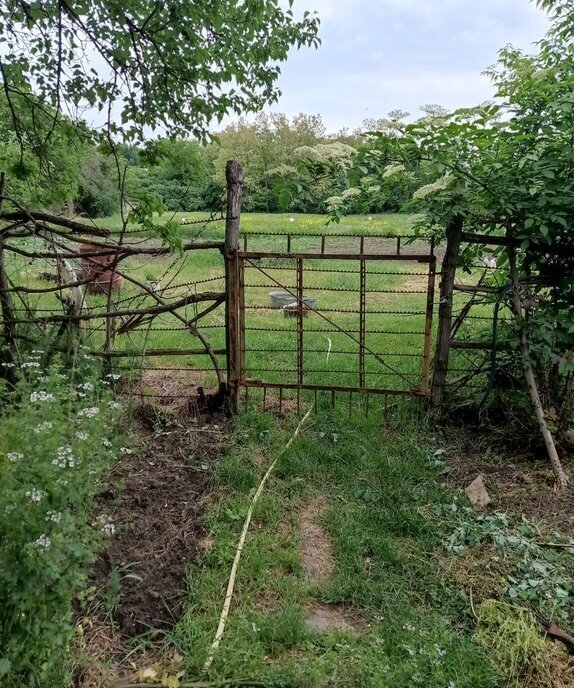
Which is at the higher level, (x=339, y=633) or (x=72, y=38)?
(x=72, y=38)

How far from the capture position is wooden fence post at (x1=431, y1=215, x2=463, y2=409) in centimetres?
368

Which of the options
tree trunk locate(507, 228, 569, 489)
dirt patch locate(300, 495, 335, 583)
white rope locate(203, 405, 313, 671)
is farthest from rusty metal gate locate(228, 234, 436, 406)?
dirt patch locate(300, 495, 335, 583)

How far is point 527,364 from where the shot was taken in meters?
3.38

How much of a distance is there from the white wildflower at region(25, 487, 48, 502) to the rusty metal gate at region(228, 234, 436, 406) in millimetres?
2259

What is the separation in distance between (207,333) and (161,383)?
1.53 m

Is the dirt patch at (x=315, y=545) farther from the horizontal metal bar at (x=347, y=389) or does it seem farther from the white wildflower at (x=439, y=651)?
the horizontal metal bar at (x=347, y=389)

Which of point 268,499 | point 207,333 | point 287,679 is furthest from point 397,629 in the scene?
point 207,333

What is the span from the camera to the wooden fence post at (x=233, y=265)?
367cm

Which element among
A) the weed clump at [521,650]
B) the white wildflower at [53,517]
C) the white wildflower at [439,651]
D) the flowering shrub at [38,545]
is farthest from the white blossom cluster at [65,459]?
the weed clump at [521,650]

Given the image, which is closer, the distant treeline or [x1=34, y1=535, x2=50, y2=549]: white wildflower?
[x1=34, y1=535, x2=50, y2=549]: white wildflower

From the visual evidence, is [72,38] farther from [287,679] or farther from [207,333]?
[287,679]

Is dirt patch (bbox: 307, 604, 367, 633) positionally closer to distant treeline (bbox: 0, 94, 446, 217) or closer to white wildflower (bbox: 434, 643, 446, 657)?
white wildflower (bbox: 434, 643, 446, 657)

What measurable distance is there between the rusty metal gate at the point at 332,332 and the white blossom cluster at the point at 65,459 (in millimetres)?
2096

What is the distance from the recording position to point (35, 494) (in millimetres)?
1420
